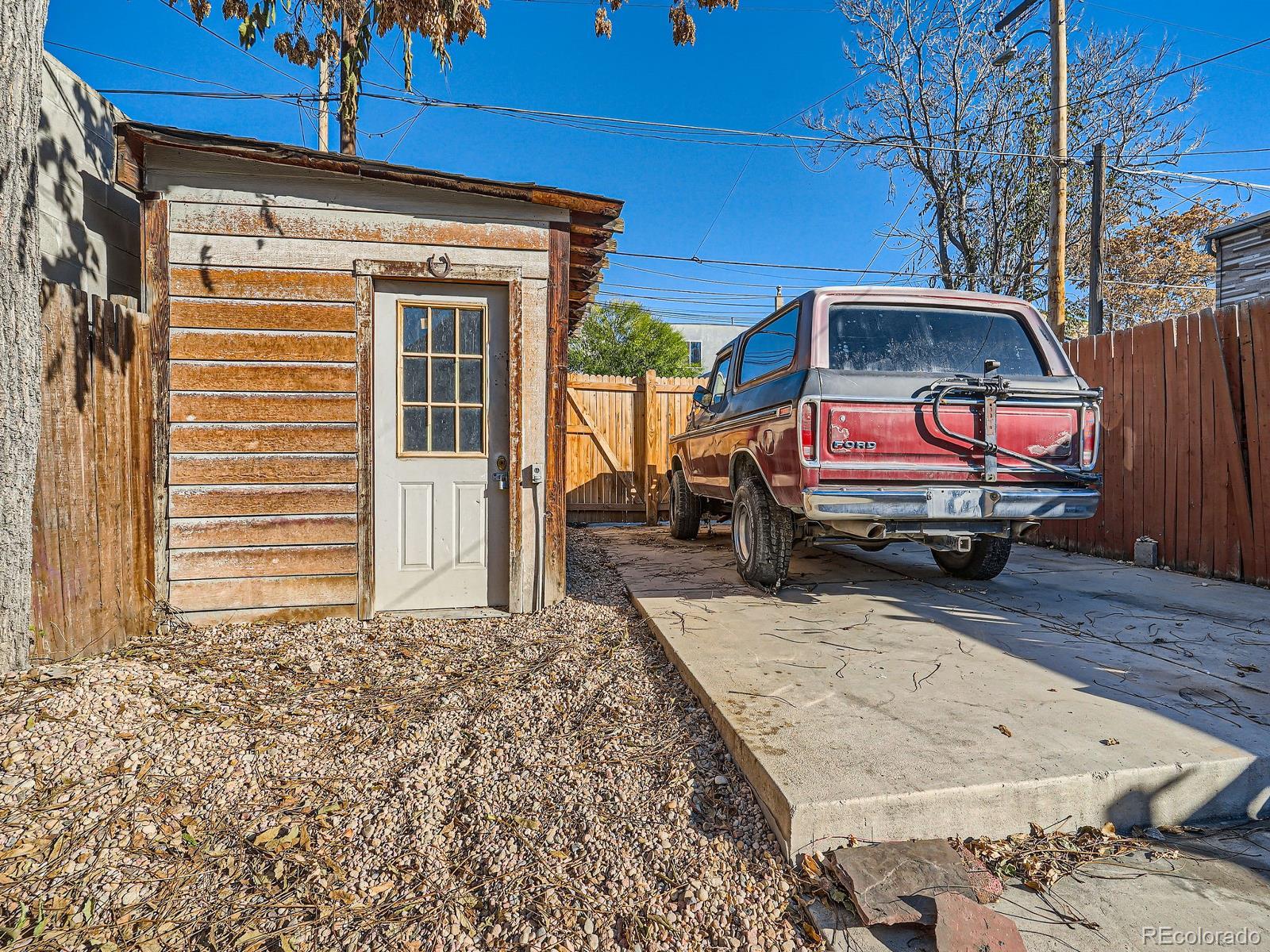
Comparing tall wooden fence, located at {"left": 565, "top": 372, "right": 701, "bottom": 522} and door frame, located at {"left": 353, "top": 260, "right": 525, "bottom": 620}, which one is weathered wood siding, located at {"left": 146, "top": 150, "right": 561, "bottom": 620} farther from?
tall wooden fence, located at {"left": 565, "top": 372, "right": 701, "bottom": 522}

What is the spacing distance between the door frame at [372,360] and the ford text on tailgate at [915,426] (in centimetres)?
177

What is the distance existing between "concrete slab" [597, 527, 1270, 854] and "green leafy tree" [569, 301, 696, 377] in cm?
1983

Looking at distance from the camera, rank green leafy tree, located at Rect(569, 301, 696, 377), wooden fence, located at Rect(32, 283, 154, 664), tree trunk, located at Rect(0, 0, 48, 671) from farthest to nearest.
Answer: green leafy tree, located at Rect(569, 301, 696, 377), wooden fence, located at Rect(32, 283, 154, 664), tree trunk, located at Rect(0, 0, 48, 671)

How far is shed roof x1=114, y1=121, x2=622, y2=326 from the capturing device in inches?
151

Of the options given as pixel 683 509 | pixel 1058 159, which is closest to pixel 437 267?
pixel 683 509

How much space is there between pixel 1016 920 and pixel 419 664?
287 centimetres

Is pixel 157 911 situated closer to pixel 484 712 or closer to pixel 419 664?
pixel 484 712

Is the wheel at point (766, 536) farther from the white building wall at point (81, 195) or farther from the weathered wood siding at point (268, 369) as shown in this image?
the white building wall at point (81, 195)

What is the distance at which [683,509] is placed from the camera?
25.2 ft

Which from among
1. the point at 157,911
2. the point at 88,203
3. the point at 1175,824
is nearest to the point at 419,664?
the point at 157,911

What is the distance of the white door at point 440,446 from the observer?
4383 mm

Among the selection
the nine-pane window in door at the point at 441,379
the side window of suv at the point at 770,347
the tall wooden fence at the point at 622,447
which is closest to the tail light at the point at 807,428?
the side window of suv at the point at 770,347

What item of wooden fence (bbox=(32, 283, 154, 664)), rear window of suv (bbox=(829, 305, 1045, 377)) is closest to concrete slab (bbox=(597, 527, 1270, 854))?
rear window of suv (bbox=(829, 305, 1045, 377))

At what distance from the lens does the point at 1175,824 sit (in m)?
2.07
